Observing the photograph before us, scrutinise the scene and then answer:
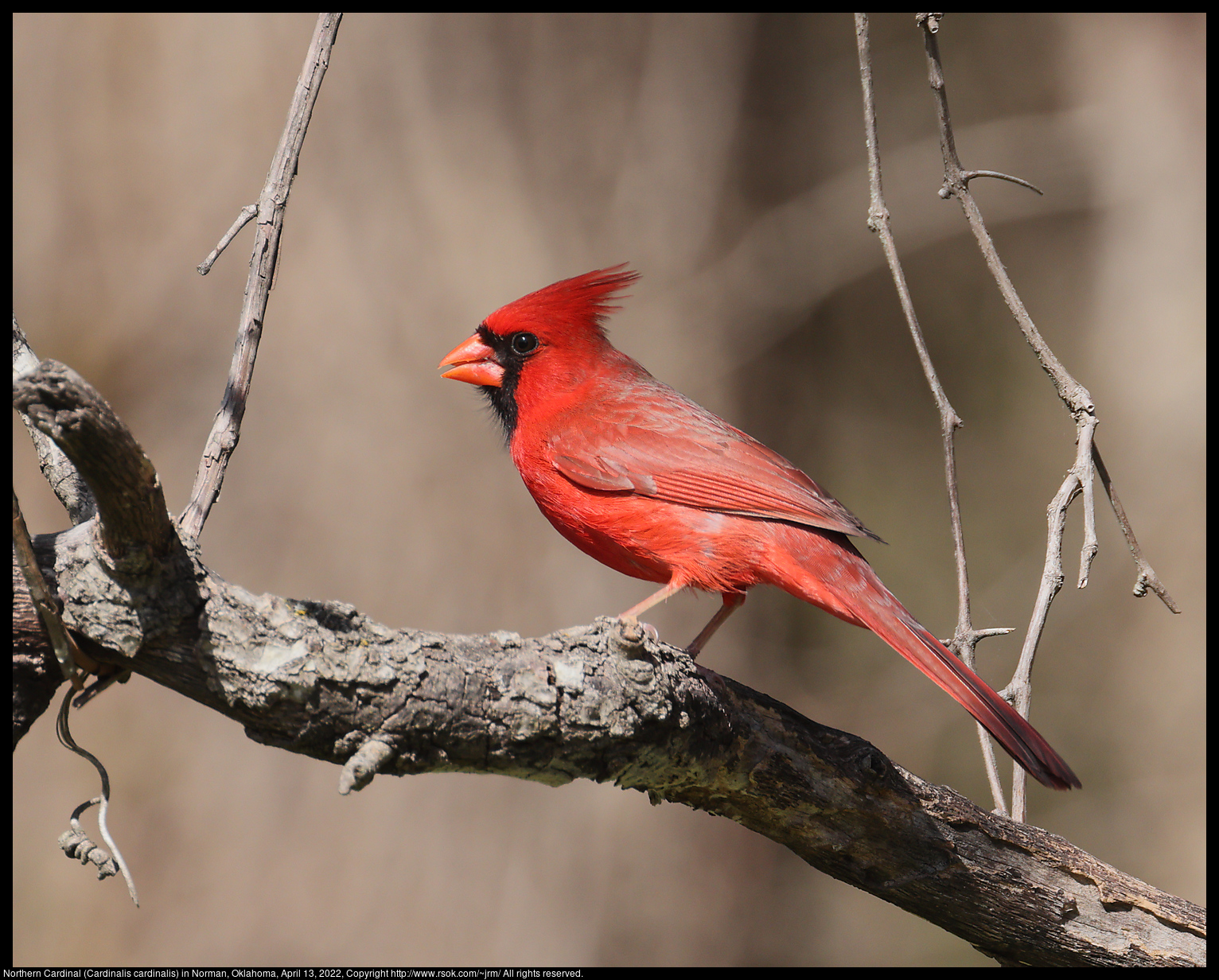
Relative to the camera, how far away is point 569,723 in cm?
183

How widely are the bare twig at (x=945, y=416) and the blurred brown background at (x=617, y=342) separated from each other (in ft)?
6.88

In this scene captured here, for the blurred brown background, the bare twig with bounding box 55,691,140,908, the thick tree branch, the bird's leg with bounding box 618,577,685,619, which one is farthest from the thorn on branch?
the blurred brown background

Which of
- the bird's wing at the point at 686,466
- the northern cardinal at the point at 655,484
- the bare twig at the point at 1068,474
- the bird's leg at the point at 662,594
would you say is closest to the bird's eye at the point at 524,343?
the northern cardinal at the point at 655,484

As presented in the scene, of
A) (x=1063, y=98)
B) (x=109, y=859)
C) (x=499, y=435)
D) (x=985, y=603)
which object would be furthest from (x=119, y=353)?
(x=1063, y=98)

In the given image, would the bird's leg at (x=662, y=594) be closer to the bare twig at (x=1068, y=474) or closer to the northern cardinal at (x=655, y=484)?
the northern cardinal at (x=655, y=484)

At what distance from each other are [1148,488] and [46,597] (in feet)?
21.5

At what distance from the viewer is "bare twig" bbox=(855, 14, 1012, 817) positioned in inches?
92.2

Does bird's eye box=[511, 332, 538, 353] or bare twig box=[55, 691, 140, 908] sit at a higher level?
bird's eye box=[511, 332, 538, 353]

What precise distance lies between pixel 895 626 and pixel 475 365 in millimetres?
1649

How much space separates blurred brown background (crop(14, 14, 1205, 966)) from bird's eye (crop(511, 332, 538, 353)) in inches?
30.8

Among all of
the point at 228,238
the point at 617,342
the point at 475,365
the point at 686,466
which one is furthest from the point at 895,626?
the point at 617,342

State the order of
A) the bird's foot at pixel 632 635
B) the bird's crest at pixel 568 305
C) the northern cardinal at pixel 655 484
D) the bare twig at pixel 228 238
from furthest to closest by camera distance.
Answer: the bird's crest at pixel 568 305, the northern cardinal at pixel 655 484, the bare twig at pixel 228 238, the bird's foot at pixel 632 635

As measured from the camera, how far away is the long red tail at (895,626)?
7.25 feet

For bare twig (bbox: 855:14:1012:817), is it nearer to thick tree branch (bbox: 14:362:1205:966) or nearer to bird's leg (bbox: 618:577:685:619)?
thick tree branch (bbox: 14:362:1205:966)
